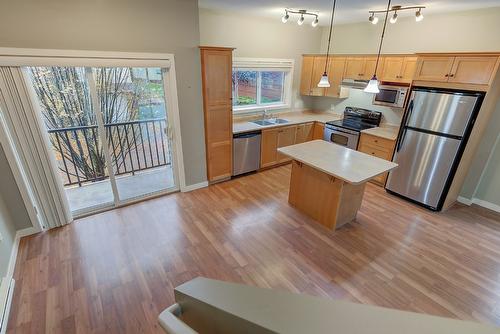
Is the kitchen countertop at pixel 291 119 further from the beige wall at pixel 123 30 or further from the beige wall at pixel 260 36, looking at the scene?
the beige wall at pixel 123 30

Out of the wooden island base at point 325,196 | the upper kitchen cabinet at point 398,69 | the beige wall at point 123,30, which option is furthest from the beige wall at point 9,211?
the upper kitchen cabinet at point 398,69

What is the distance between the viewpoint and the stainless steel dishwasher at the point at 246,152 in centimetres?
438

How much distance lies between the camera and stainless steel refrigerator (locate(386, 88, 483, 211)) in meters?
3.16

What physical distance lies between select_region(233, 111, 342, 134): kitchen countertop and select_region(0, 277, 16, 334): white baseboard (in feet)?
10.7

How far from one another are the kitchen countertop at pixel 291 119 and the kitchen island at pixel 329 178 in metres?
1.25

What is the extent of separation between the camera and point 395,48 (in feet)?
14.1

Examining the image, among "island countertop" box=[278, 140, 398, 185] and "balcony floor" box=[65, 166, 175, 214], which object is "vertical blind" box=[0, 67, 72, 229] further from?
"island countertop" box=[278, 140, 398, 185]

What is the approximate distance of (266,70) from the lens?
509cm

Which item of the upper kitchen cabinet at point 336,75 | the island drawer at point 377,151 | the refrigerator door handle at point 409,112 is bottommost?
the island drawer at point 377,151

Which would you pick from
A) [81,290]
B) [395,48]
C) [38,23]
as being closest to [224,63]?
[38,23]

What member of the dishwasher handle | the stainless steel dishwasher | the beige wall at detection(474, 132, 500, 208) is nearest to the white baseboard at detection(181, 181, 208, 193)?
the stainless steel dishwasher

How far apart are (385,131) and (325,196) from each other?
2.10 meters

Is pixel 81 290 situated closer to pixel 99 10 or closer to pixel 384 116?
pixel 99 10

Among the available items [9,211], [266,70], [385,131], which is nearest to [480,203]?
[385,131]
